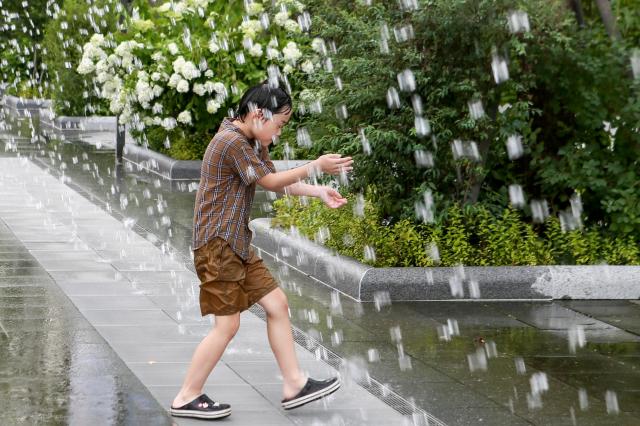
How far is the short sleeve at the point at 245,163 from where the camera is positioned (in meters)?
6.32

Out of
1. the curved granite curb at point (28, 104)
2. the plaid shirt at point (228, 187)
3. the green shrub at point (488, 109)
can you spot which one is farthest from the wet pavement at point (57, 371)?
the curved granite curb at point (28, 104)

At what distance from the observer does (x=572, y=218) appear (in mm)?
11062

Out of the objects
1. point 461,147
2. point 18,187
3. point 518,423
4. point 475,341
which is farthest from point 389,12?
point 18,187

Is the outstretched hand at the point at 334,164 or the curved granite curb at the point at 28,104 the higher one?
the outstretched hand at the point at 334,164

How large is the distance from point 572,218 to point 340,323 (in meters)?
3.10

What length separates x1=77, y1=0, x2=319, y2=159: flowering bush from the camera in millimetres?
18016

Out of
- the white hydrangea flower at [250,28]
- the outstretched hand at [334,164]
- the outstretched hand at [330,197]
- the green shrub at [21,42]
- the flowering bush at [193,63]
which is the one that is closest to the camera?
the outstretched hand at [334,164]

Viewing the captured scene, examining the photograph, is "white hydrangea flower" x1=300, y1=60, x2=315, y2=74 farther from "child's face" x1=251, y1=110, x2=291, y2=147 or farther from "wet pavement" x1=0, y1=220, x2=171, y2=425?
"child's face" x1=251, y1=110, x2=291, y2=147

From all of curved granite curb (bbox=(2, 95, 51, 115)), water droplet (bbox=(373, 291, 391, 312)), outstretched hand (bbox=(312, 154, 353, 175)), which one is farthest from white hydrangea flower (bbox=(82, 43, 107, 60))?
outstretched hand (bbox=(312, 154, 353, 175))

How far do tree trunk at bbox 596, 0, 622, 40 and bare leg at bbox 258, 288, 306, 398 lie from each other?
5.55 meters

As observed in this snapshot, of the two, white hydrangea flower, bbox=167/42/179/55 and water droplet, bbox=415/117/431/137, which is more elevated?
white hydrangea flower, bbox=167/42/179/55

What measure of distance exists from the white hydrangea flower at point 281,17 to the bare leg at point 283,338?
12447 millimetres

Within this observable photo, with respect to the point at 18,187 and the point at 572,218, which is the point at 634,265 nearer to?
the point at 572,218

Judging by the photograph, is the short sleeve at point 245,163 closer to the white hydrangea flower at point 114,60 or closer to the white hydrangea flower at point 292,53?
the white hydrangea flower at point 292,53
